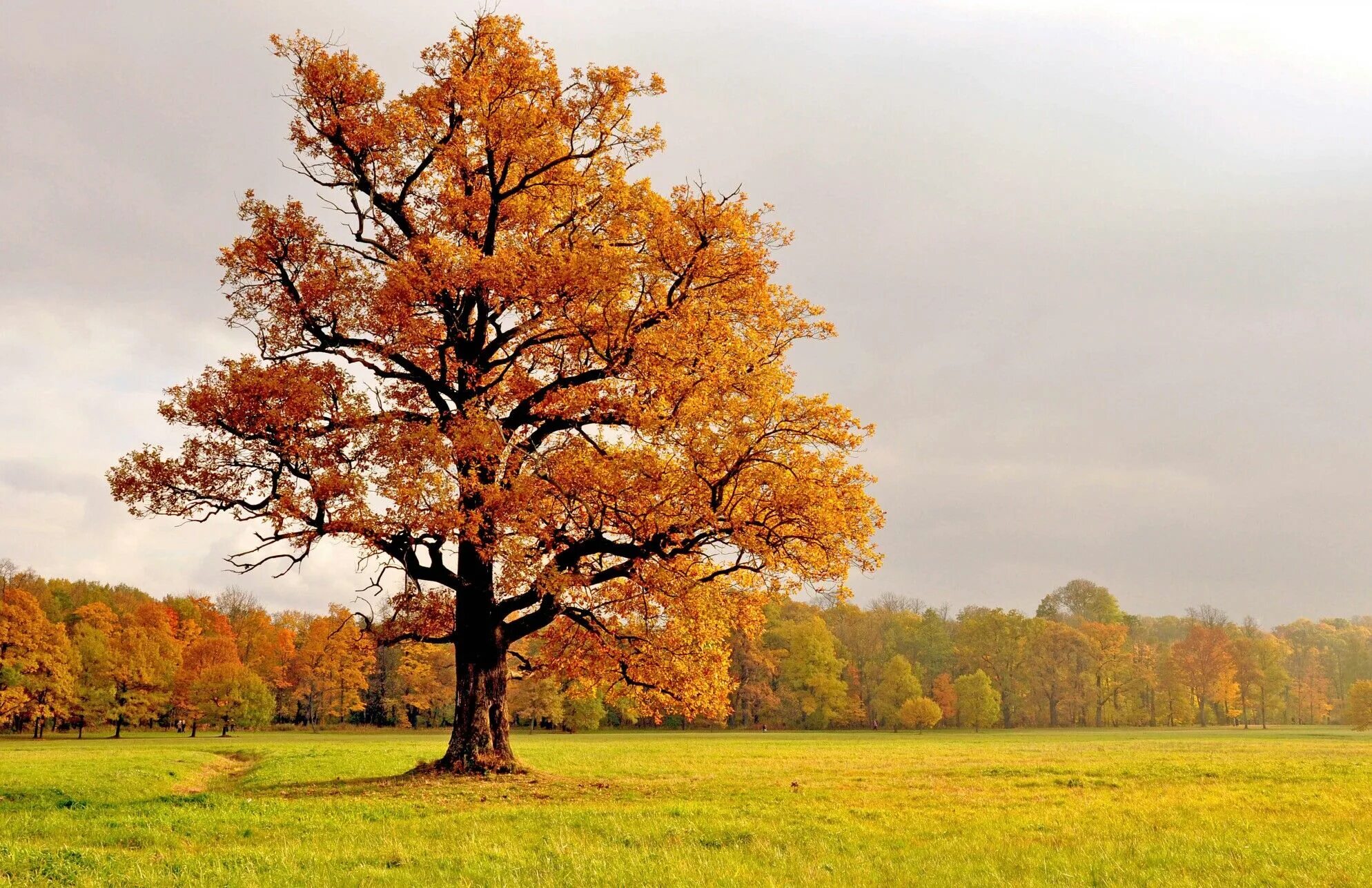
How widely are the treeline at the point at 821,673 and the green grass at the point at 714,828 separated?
65137 millimetres

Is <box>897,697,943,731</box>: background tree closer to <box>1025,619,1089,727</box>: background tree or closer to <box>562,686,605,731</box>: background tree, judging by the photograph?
<box>1025,619,1089,727</box>: background tree

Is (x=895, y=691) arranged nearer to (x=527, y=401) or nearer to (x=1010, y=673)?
(x=1010, y=673)

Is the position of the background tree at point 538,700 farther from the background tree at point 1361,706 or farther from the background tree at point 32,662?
the background tree at point 1361,706

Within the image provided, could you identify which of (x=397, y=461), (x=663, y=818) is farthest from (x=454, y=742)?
(x=663, y=818)

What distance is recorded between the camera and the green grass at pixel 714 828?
10.8m

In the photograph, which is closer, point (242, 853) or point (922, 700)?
point (242, 853)

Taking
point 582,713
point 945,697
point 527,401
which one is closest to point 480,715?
point 527,401

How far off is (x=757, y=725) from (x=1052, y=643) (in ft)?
124

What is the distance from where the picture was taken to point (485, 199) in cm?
2414

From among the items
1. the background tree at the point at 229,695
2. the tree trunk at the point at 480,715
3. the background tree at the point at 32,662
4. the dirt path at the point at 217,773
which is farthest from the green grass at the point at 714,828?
the background tree at the point at 32,662

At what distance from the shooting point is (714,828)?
13.9 m

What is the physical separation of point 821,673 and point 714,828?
296ft

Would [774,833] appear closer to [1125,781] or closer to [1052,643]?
→ [1125,781]

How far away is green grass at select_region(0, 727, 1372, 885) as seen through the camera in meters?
10.8
